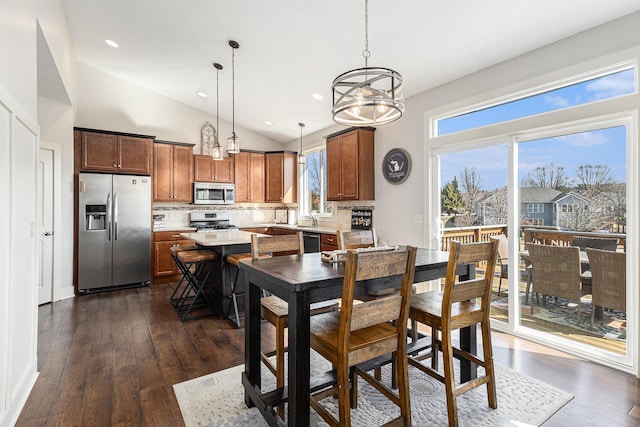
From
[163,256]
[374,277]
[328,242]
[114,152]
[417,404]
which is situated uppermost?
[114,152]

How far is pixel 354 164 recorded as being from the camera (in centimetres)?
474

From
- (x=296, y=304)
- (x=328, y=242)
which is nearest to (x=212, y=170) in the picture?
(x=328, y=242)

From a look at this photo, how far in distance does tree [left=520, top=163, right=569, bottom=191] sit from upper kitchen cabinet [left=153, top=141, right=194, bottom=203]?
5250 mm

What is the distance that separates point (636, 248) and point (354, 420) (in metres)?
2.42

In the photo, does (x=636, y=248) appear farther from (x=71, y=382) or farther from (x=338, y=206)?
(x=71, y=382)

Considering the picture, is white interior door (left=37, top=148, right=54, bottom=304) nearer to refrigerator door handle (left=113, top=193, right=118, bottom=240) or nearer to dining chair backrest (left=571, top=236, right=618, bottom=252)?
refrigerator door handle (left=113, top=193, right=118, bottom=240)

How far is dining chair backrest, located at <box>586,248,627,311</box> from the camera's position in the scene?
2.57m

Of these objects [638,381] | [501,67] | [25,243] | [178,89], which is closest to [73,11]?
[178,89]

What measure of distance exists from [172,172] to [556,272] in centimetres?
571

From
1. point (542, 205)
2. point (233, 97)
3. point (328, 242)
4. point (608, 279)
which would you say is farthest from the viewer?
point (233, 97)

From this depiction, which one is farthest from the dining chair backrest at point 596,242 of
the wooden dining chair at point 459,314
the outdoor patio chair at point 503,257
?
the wooden dining chair at point 459,314

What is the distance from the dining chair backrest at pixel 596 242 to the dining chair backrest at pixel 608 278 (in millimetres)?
33

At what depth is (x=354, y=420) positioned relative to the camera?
6.34ft

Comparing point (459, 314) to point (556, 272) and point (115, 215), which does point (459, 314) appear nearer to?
point (556, 272)
